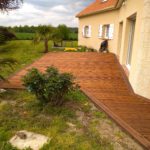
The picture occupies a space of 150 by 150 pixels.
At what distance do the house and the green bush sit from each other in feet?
6.98

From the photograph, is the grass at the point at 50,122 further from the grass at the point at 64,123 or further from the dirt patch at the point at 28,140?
the dirt patch at the point at 28,140

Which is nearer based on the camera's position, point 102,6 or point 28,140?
point 28,140

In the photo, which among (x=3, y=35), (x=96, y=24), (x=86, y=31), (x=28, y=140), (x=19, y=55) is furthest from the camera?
(x=86, y=31)

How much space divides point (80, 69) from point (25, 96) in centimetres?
366

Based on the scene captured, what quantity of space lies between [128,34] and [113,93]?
12.4 ft

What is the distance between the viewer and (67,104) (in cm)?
461

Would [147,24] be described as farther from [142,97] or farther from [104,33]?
[104,33]

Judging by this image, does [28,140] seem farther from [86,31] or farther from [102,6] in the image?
[86,31]

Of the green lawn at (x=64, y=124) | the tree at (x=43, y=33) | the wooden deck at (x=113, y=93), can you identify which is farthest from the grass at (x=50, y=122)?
the tree at (x=43, y=33)

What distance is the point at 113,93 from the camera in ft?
17.6

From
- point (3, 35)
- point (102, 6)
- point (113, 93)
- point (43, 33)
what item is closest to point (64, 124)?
point (113, 93)

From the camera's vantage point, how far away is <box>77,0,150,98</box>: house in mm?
4895

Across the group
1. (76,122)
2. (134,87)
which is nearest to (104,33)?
(134,87)

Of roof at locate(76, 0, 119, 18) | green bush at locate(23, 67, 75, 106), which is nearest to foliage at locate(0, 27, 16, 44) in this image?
green bush at locate(23, 67, 75, 106)
